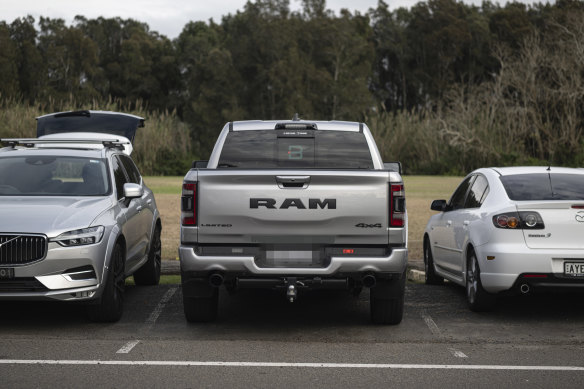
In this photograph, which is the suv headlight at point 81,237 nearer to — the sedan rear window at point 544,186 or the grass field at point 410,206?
the sedan rear window at point 544,186

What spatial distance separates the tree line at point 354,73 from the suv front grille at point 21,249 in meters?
36.5

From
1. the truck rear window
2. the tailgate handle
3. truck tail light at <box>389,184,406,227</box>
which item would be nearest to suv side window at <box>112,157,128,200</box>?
the truck rear window

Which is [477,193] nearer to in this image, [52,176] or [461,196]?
[461,196]

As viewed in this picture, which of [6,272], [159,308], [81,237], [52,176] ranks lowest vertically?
[159,308]

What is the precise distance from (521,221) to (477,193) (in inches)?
58.9

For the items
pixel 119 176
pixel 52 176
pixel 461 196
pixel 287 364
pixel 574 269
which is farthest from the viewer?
pixel 461 196

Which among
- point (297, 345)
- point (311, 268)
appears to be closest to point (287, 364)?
point (297, 345)

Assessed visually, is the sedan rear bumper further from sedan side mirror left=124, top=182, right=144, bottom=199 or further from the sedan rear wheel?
sedan side mirror left=124, top=182, right=144, bottom=199

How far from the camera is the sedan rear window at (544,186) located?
892cm

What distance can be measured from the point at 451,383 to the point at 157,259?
6.08 metres

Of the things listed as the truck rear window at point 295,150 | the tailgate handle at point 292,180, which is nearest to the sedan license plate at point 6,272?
the truck rear window at point 295,150

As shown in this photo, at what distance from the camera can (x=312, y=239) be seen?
7.61 metres

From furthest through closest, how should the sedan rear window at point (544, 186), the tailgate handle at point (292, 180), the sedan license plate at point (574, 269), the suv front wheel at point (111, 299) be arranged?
the sedan rear window at point (544, 186)
the suv front wheel at point (111, 299)
the sedan license plate at point (574, 269)
the tailgate handle at point (292, 180)

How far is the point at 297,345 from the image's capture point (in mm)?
7543
